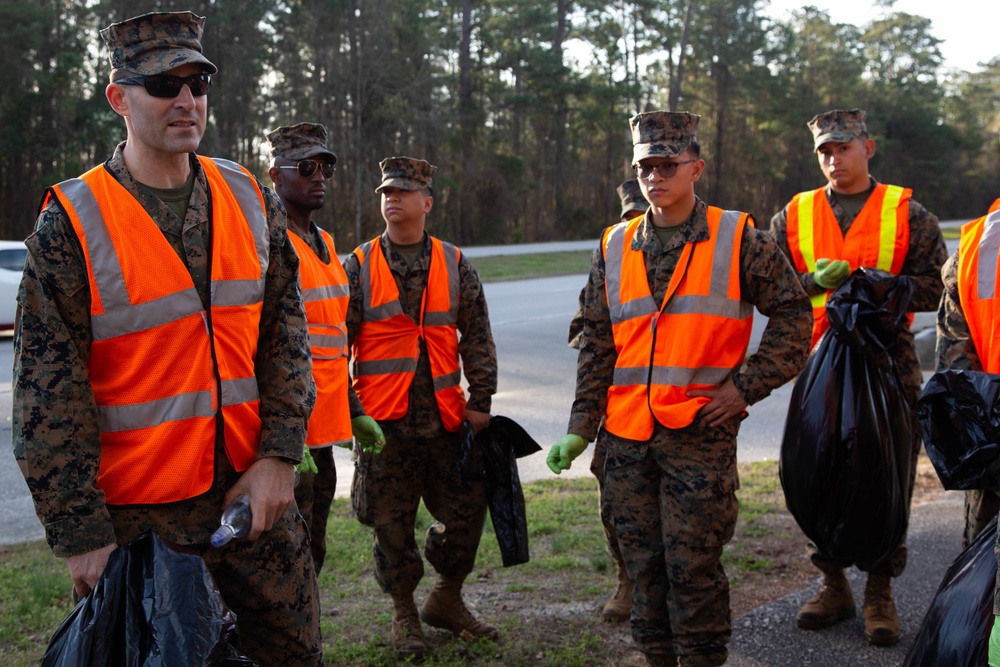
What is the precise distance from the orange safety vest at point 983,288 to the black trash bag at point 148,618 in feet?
8.45

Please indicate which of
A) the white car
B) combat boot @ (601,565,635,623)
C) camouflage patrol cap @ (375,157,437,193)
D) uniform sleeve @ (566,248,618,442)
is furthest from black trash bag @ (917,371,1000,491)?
the white car

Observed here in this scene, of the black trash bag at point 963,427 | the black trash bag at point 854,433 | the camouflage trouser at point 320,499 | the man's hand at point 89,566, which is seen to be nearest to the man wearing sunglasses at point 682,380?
the black trash bag at point 854,433

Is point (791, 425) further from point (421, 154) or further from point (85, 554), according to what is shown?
point (421, 154)

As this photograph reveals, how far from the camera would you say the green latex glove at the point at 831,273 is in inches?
179

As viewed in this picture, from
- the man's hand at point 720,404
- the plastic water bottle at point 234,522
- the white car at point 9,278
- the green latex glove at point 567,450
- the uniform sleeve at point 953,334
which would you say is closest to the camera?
the plastic water bottle at point 234,522

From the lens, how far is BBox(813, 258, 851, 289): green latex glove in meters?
4.54

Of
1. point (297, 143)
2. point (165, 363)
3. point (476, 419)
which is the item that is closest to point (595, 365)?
point (476, 419)

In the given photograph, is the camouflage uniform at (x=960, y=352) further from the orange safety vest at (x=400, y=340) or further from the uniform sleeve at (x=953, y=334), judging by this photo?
the orange safety vest at (x=400, y=340)

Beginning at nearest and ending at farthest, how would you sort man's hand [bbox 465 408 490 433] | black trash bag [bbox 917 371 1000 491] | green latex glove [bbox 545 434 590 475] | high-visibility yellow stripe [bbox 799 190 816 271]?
black trash bag [bbox 917 371 1000 491] → green latex glove [bbox 545 434 590 475] → man's hand [bbox 465 408 490 433] → high-visibility yellow stripe [bbox 799 190 816 271]

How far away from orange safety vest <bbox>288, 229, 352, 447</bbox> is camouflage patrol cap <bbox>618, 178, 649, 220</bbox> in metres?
2.01

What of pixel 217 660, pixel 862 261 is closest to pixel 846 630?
pixel 862 261

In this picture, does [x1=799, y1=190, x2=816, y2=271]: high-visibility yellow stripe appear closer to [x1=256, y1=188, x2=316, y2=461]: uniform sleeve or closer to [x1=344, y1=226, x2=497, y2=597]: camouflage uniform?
[x1=344, y1=226, x2=497, y2=597]: camouflage uniform

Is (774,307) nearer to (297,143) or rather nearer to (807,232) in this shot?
(807,232)

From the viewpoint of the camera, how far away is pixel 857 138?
492 cm
